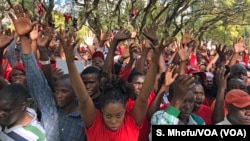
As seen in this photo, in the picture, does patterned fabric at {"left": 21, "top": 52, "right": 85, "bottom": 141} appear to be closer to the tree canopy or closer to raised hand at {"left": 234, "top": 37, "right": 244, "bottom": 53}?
raised hand at {"left": 234, "top": 37, "right": 244, "bottom": 53}

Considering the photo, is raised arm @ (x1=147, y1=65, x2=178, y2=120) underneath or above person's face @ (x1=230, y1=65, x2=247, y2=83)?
above

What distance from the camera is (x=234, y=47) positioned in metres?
6.52

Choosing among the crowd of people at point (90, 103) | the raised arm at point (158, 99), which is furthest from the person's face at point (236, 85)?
the raised arm at point (158, 99)

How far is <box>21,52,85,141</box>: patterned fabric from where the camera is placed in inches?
132

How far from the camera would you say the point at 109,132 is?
3.15m

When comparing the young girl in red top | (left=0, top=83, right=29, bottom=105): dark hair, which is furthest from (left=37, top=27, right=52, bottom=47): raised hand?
(left=0, top=83, right=29, bottom=105): dark hair

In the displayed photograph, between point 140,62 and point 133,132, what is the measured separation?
79.2 inches

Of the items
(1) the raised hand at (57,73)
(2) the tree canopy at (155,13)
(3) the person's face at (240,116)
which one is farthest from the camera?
(2) the tree canopy at (155,13)

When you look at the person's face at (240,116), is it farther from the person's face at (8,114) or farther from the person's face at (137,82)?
the person's face at (8,114)

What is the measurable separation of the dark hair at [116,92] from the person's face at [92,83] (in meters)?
0.46

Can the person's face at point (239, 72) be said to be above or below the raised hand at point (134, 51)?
below

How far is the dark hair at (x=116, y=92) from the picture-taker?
325 cm

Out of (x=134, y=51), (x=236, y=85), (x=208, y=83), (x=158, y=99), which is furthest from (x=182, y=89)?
(x=134, y=51)

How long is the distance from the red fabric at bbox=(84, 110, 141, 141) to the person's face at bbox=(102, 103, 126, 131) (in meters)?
0.04
